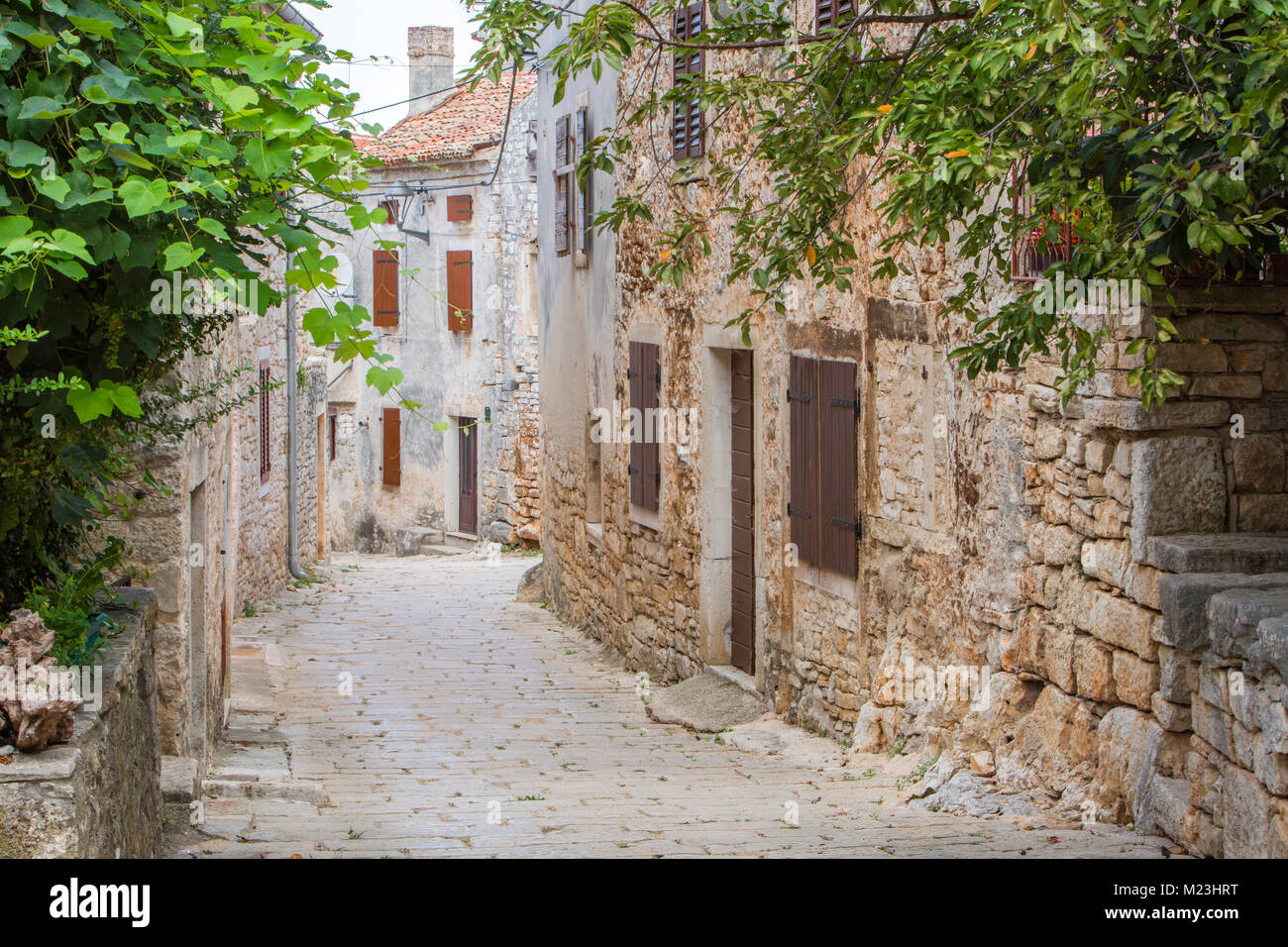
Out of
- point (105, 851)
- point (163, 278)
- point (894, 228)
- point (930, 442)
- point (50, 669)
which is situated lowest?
point (105, 851)

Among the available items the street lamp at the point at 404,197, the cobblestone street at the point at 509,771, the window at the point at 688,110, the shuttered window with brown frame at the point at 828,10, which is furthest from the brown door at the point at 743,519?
the street lamp at the point at 404,197

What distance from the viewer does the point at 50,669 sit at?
3598 mm

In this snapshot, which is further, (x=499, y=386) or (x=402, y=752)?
(x=499, y=386)

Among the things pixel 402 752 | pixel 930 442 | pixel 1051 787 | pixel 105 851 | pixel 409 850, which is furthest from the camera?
pixel 402 752

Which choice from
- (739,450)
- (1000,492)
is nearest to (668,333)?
(739,450)

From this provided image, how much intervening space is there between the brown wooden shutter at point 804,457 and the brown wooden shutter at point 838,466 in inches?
3.1

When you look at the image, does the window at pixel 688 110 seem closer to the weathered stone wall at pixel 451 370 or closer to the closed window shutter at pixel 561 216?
the closed window shutter at pixel 561 216

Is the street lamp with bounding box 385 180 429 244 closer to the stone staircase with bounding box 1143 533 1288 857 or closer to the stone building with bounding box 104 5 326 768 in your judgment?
the stone building with bounding box 104 5 326 768

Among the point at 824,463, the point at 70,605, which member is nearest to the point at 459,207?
the point at 824,463

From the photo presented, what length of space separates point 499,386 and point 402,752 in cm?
1380

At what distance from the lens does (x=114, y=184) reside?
140 inches

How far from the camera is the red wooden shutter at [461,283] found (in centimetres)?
2252

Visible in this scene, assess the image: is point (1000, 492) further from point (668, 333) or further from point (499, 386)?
point (499, 386)

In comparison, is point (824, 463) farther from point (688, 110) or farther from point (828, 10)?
point (688, 110)
